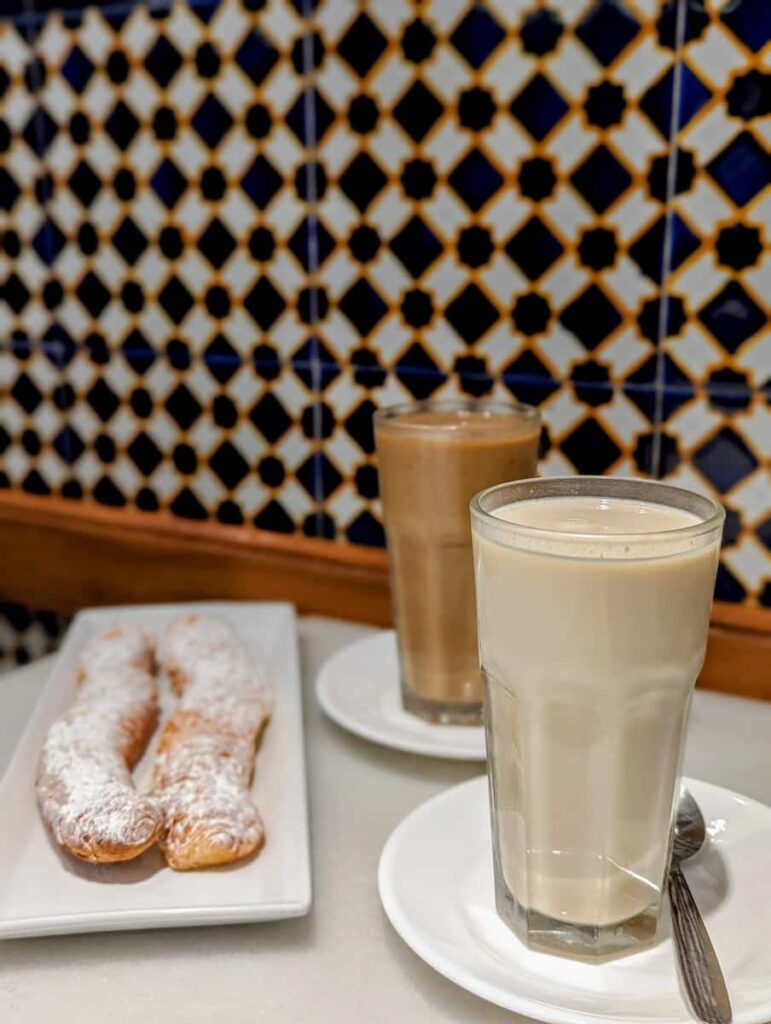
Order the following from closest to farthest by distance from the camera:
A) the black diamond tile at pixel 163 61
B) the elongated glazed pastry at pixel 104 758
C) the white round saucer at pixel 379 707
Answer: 1. the elongated glazed pastry at pixel 104 758
2. the white round saucer at pixel 379 707
3. the black diamond tile at pixel 163 61

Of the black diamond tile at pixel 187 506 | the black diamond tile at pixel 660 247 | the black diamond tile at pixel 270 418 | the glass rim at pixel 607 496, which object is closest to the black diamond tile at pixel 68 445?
the black diamond tile at pixel 187 506

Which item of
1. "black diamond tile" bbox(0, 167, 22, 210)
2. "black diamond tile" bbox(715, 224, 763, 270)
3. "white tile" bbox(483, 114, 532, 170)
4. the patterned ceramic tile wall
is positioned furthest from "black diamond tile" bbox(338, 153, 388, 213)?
"black diamond tile" bbox(0, 167, 22, 210)

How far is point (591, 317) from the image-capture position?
965 millimetres

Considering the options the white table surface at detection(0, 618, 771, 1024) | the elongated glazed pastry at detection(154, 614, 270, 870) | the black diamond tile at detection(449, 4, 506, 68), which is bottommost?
the white table surface at detection(0, 618, 771, 1024)

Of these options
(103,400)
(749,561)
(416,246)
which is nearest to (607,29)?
(416,246)

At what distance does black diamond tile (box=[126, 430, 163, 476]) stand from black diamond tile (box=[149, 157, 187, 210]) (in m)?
0.26

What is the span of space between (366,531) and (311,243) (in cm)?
29

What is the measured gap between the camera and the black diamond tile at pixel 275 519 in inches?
46.8

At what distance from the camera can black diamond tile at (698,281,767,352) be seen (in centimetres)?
90

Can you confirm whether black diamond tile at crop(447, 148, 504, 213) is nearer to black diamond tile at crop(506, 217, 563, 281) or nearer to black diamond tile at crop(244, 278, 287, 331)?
black diamond tile at crop(506, 217, 563, 281)

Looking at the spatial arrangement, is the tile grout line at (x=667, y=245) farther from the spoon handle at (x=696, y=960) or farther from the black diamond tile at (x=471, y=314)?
the spoon handle at (x=696, y=960)

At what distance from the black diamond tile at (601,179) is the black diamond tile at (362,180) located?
0.19 m

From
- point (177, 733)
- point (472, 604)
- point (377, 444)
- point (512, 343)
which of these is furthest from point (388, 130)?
point (177, 733)

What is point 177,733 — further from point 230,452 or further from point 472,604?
point 230,452
